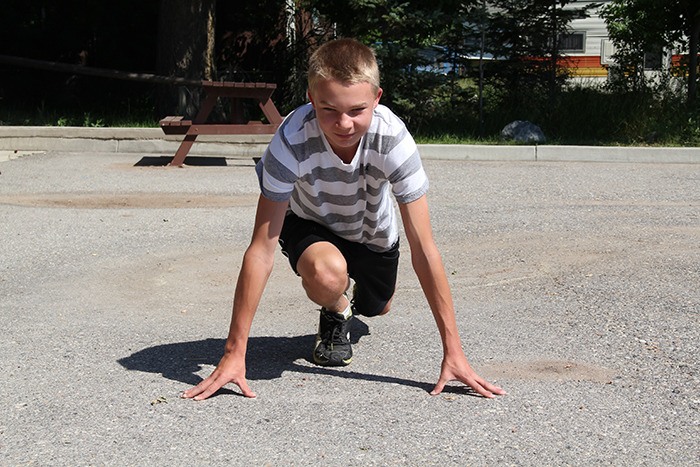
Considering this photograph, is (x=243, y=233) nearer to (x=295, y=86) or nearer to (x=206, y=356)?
→ (x=206, y=356)

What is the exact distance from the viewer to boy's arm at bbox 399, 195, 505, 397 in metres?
3.85

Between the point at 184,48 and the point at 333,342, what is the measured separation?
10550 millimetres

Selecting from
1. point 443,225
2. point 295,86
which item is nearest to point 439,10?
point 295,86

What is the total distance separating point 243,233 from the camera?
7398mm

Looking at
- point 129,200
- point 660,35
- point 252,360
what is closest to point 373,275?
point 252,360

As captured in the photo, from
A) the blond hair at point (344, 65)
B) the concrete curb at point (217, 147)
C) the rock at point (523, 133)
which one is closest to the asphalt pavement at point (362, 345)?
the blond hair at point (344, 65)

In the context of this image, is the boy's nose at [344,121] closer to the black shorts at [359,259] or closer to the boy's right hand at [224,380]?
the black shorts at [359,259]

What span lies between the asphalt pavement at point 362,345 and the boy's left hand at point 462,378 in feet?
0.14

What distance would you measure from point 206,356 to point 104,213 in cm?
414

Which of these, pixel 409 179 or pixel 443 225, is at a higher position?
pixel 409 179

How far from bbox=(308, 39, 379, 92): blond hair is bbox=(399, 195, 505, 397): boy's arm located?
1.75 ft

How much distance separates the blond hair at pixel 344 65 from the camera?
11.9 ft

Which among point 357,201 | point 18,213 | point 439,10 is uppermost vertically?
point 439,10

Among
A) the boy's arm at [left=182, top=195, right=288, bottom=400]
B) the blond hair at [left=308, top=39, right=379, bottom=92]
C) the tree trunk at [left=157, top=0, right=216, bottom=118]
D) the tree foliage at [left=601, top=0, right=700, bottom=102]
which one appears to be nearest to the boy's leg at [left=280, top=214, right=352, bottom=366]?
the boy's arm at [left=182, top=195, right=288, bottom=400]
